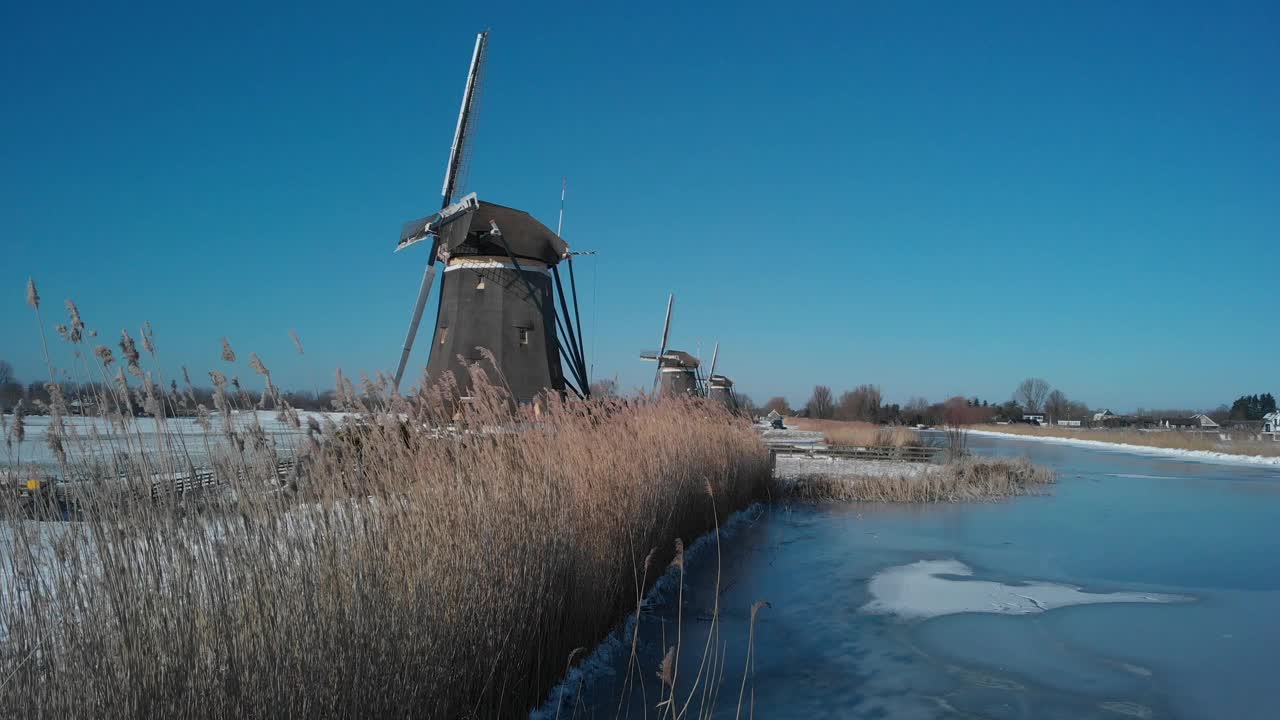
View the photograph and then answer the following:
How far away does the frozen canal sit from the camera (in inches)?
152

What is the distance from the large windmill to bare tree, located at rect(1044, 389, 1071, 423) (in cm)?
9137

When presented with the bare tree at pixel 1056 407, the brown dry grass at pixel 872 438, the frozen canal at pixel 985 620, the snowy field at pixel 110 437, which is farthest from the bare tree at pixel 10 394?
the bare tree at pixel 1056 407

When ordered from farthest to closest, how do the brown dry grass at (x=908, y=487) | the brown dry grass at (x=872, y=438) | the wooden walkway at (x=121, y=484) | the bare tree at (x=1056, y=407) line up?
the bare tree at (x=1056, y=407) < the brown dry grass at (x=872, y=438) < the brown dry grass at (x=908, y=487) < the wooden walkway at (x=121, y=484)

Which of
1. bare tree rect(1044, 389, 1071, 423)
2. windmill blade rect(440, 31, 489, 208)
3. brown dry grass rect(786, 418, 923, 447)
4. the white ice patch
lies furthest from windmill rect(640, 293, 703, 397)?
bare tree rect(1044, 389, 1071, 423)

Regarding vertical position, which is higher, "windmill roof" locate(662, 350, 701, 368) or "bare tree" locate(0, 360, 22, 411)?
"windmill roof" locate(662, 350, 701, 368)

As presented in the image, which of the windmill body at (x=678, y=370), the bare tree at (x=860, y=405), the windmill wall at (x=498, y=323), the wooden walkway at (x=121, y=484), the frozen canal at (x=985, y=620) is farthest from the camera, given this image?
the bare tree at (x=860, y=405)

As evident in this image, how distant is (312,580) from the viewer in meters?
2.14

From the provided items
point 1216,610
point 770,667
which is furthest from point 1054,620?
point 770,667

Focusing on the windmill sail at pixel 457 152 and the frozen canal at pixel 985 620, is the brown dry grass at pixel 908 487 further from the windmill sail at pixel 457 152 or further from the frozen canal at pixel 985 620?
the windmill sail at pixel 457 152

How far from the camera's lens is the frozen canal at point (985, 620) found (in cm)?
387

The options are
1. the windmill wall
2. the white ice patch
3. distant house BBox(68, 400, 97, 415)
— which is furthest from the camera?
the windmill wall

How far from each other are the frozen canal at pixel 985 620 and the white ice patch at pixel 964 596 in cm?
3

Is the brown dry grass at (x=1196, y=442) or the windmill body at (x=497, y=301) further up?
the windmill body at (x=497, y=301)

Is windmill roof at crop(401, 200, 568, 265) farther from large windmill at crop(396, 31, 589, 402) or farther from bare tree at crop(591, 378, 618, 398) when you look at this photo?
bare tree at crop(591, 378, 618, 398)
